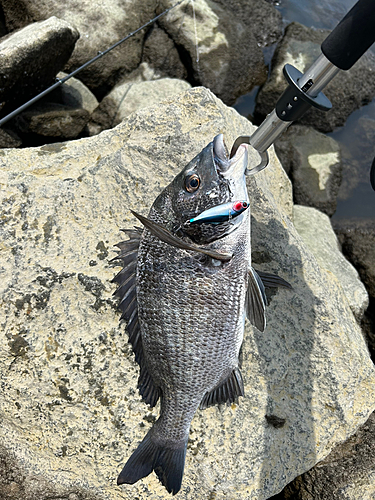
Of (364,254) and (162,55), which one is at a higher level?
(364,254)

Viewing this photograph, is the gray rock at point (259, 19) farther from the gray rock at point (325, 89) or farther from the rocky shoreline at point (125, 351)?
the rocky shoreline at point (125, 351)

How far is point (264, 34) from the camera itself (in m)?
7.84

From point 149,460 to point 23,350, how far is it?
1234 mm

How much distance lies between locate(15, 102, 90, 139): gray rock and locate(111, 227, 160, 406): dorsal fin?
11.8ft

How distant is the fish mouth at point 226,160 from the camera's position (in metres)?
2.45

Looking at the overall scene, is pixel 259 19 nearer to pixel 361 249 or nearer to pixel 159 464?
pixel 361 249

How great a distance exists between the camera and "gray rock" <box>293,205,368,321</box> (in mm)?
4484

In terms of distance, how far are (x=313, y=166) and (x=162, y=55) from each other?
11.8 ft

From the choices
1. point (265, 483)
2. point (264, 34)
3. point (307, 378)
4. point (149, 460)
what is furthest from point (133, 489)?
point (264, 34)

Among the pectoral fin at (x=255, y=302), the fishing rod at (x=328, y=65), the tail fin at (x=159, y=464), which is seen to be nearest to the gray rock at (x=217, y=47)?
the fishing rod at (x=328, y=65)

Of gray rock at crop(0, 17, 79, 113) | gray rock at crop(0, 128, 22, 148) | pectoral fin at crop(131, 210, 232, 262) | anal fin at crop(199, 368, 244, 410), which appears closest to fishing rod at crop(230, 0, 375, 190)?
pectoral fin at crop(131, 210, 232, 262)

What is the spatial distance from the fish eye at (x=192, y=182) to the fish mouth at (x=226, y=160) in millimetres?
156

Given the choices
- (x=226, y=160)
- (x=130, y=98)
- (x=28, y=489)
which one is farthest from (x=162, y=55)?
(x=28, y=489)

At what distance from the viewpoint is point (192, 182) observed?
2.49m
